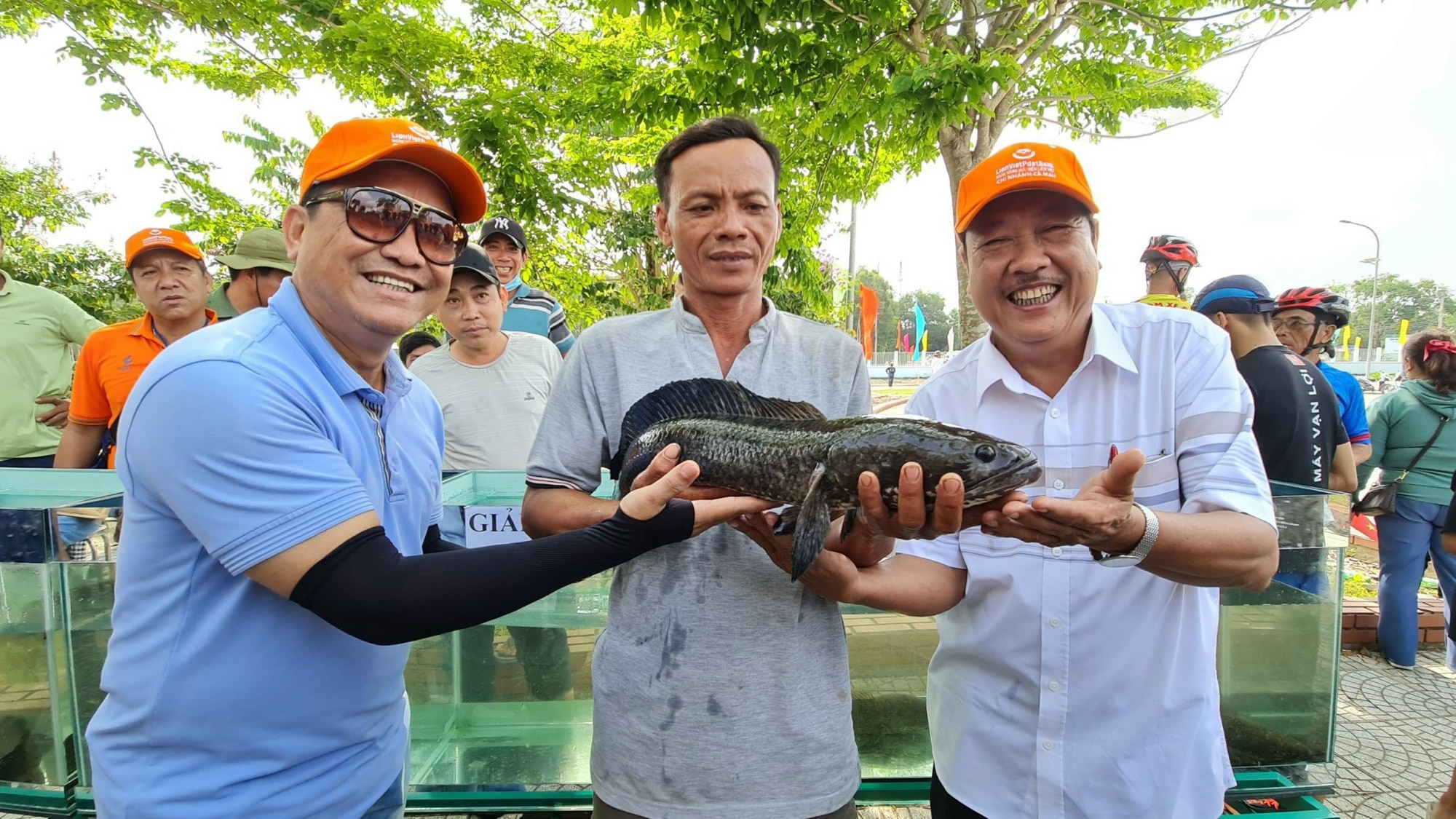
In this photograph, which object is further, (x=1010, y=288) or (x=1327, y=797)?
(x=1327, y=797)

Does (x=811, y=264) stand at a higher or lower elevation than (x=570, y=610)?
higher

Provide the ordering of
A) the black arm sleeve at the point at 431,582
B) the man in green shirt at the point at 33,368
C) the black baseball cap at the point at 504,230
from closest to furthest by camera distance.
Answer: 1. the black arm sleeve at the point at 431,582
2. the man in green shirt at the point at 33,368
3. the black baseball cap at the point at 504,230

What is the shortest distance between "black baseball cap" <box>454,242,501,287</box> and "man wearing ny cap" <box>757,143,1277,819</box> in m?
3.41

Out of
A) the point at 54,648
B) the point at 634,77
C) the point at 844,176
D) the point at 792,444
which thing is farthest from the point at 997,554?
the point at 634,77

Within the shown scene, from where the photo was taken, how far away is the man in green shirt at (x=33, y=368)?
5.60m

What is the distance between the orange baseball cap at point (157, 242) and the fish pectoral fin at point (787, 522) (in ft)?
17.5

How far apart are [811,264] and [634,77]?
3654 millimetres

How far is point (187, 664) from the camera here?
A: 1.61 meters

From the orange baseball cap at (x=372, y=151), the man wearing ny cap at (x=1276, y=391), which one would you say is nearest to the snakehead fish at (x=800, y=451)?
the orange baseball cap at (x=372, y=151)

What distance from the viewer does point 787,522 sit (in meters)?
2.08

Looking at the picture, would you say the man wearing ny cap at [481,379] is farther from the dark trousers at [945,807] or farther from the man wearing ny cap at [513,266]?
the dark trousers at [945,807]

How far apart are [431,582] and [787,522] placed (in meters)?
0.98

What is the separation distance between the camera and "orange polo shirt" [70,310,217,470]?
488 cm

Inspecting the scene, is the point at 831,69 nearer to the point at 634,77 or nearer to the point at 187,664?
the point at 634,77
